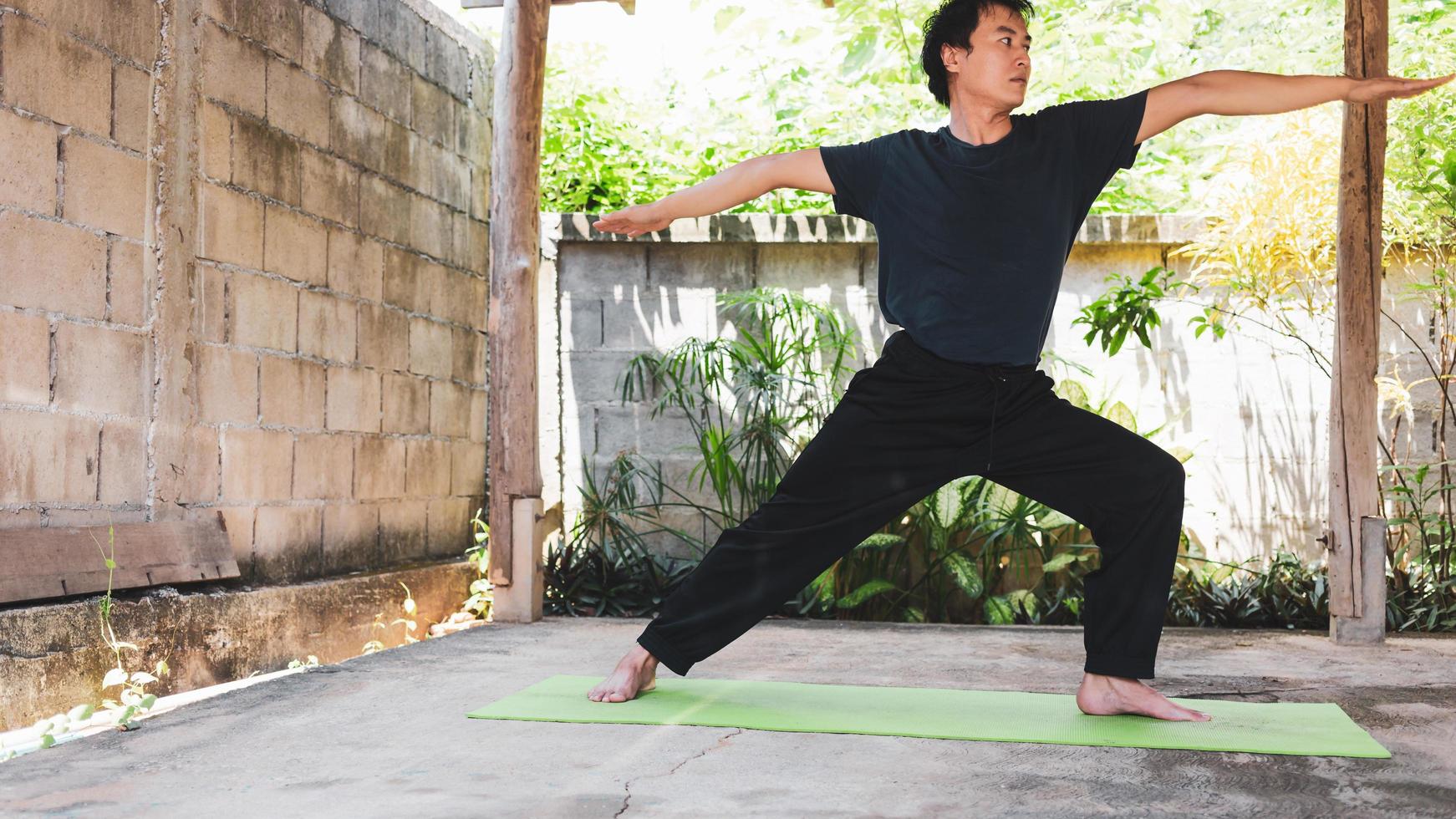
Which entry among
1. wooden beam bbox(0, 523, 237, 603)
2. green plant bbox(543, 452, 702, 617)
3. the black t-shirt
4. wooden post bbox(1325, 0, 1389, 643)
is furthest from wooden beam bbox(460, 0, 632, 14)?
the black t-shirt

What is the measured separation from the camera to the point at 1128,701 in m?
2.54

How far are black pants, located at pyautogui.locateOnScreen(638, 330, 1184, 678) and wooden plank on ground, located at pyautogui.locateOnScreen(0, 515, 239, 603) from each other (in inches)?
61.8

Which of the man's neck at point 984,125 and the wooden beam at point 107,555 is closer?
the man's neck at point 984,125

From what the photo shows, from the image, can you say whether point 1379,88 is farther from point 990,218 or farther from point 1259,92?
point 990,218

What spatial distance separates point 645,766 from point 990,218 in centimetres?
132

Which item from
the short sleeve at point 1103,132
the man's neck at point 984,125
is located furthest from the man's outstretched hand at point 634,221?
the short sleeve at point 1103,132

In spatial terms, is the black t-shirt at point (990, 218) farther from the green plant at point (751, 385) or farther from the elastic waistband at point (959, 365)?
the green plant at point (751, 385)

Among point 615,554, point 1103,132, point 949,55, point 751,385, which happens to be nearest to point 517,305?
point 751,385

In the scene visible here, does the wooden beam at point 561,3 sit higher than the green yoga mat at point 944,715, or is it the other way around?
the wooden beam at point 561,3

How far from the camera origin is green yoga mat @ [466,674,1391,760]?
7.64 feet

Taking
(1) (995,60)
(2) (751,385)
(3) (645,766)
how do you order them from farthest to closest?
(2) (751,385) → (1) (995,60) → (3) (645,766)

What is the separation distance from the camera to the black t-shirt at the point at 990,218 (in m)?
2.59

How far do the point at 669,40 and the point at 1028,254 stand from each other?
8.38m

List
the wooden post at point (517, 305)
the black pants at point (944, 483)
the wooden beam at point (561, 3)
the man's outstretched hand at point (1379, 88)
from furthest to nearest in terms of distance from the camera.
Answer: the wooden beam at point (561, 3), the wooden post at point (517, 305), the man's outstretched hand at point (1379, 88), the black pants at point (944, 483)
